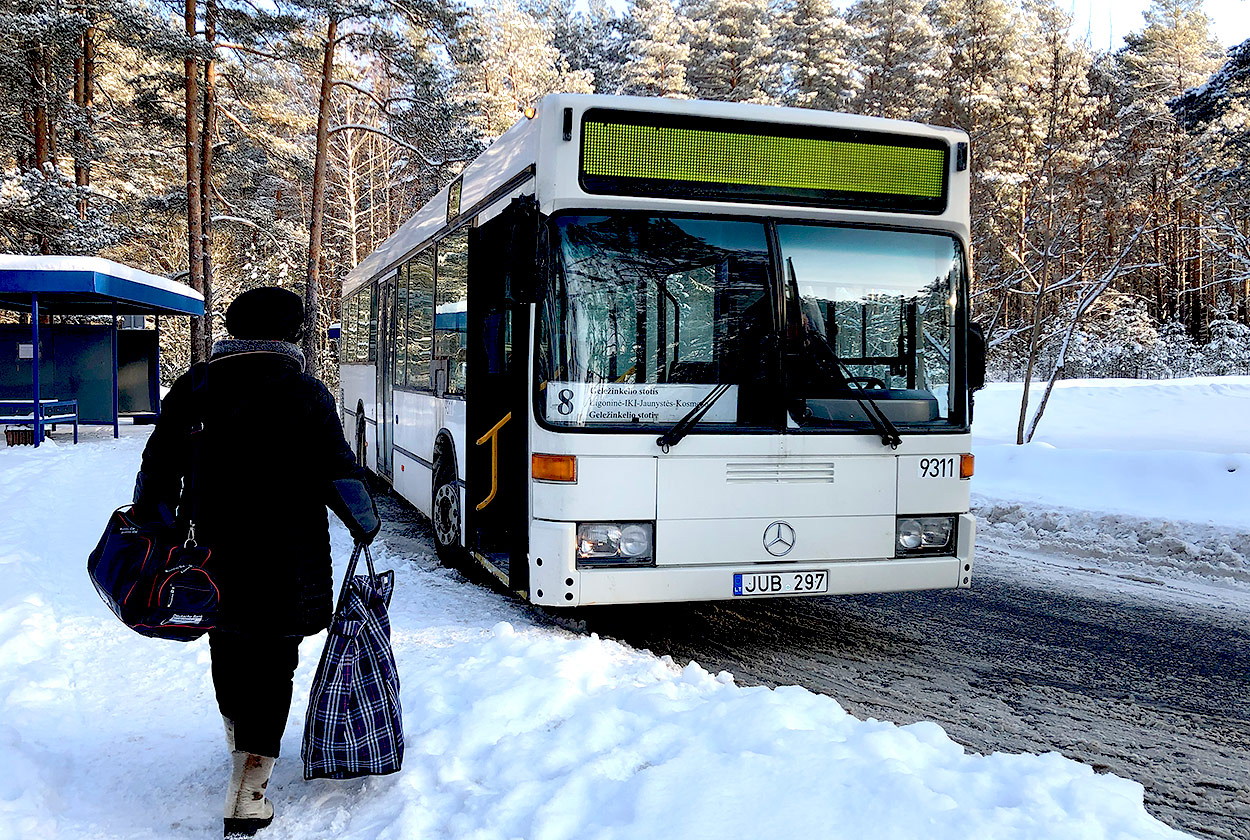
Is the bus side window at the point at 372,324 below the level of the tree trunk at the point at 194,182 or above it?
below

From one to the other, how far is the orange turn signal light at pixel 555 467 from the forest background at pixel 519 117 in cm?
1290

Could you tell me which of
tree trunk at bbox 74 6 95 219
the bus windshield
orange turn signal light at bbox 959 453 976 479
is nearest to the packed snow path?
orange turn signal light at bbox 959 453 976 479

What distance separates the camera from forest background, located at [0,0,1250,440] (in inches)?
834

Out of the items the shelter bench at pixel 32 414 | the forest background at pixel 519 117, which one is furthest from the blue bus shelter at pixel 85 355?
the forest background at pixel 519 117

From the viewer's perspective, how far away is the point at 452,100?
27281mm

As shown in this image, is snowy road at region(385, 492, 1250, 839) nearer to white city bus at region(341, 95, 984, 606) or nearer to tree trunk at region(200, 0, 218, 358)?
white city bus at region(341, 95, 984, 606)

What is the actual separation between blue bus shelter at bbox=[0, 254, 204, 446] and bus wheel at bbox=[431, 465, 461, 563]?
12.6 meters

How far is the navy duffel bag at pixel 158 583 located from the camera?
10.9 ft

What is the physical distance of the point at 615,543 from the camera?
18.6 ft

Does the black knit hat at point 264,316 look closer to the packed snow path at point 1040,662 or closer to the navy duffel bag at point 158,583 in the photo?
the navy duffel bag at point 158,583

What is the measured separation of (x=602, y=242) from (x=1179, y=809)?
12.2ft

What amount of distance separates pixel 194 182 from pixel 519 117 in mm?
13394

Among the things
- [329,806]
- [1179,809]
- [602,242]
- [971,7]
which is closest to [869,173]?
[602,242]

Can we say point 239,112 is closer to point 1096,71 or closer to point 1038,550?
point 1038,550
